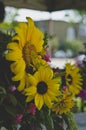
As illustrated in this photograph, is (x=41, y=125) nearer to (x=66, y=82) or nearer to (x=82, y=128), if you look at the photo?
(x=66, y=82)

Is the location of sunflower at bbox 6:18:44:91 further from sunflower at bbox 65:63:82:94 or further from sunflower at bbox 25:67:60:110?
sunflower at bbox 65:63:82:94

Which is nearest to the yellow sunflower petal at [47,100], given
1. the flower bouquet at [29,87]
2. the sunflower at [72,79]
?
the flower bouquet at [29,87]

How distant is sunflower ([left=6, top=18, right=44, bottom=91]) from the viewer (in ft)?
2.99

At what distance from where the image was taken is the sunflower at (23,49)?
0.91 m

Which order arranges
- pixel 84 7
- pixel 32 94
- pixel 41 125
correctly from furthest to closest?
pixel 84 7
pixel 41 125
pixel 32 94

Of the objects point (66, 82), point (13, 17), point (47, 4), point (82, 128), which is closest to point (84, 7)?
point (47, 4)

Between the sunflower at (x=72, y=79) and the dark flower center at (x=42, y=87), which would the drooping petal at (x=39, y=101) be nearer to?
Result: the dark flower center at (x=42, y=87)

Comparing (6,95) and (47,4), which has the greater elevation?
(47,4)

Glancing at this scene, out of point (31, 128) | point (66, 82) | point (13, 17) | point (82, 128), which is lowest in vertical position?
point (82, 128)

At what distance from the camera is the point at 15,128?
993 mm

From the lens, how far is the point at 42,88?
953 mm

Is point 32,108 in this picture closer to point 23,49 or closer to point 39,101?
point 39,101

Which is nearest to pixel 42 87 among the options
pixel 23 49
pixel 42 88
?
pixel 42 88

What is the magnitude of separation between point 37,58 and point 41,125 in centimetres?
18
